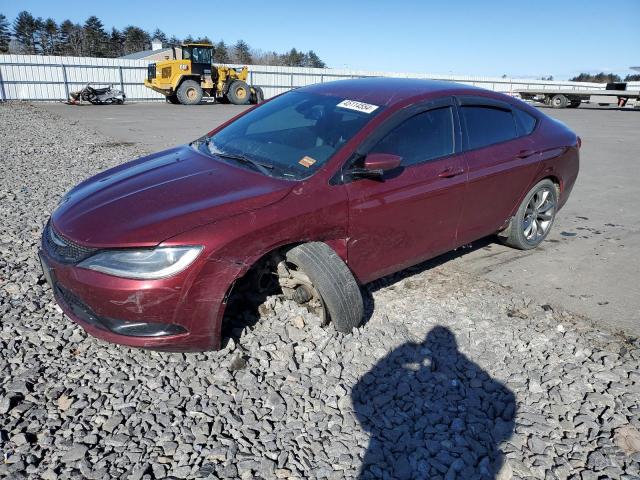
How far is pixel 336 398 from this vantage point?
8.68 feet

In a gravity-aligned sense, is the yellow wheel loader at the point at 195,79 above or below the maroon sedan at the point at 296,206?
above

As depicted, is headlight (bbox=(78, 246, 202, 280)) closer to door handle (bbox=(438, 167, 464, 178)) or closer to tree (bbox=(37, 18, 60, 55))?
door handle (bbox=(438, 167, 464, 178))

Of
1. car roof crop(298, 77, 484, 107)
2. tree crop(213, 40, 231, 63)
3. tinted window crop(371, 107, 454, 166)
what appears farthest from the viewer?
tree crop(213, 40, 231, 63)

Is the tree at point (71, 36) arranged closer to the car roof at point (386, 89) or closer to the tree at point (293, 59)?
the tree at point (293, 59)

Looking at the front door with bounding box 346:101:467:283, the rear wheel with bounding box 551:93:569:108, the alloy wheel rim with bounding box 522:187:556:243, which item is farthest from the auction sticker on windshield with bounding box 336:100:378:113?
the rear wheel with bounding box 551:93:569:108

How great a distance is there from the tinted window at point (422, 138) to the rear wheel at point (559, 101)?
30.5 metres

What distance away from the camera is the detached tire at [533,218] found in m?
4.59

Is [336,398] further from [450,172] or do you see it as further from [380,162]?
[450,172]

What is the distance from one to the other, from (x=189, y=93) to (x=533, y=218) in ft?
71.4

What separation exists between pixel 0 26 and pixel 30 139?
76.6 m

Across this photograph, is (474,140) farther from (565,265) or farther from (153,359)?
(153,359)

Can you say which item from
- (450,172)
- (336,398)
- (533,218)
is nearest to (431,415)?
(336,398)

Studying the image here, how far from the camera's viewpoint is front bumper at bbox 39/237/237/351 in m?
2.52

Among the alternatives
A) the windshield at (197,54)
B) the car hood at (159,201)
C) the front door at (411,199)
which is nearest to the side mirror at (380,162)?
the front door at (411,199)
